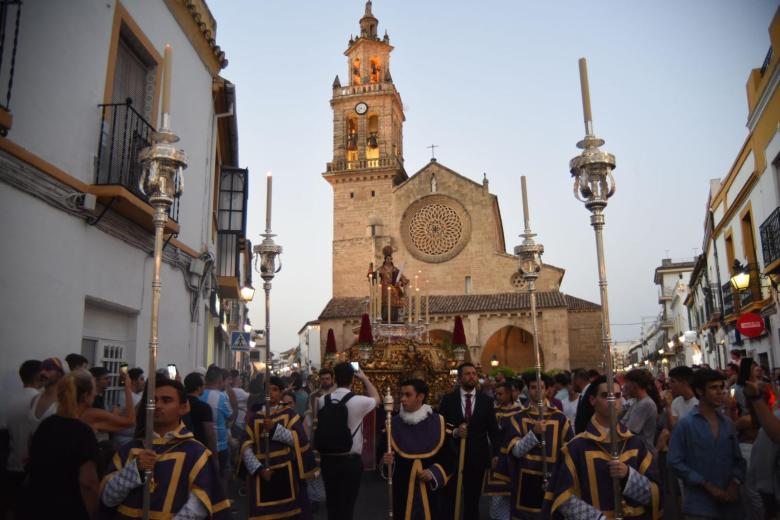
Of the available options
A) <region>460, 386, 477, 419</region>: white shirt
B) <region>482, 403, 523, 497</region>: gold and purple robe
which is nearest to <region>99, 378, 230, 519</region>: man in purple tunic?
<region>460, 386, 477, 419</region>: white shirt

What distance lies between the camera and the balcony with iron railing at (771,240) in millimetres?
12547

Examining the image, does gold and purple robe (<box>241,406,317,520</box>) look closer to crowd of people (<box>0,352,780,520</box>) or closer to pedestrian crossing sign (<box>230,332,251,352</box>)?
crowd of people (<box>0,352,780,520</box>)

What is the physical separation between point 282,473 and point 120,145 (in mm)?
5447

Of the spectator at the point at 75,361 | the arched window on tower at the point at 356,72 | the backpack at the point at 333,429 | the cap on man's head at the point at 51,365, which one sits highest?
the arched window on tower at the point at 356,72

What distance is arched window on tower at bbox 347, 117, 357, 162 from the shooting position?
42625 mm

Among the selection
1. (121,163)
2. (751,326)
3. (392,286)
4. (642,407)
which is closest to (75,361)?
(121,163)

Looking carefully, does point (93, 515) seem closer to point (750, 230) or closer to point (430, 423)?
point (430, 423)

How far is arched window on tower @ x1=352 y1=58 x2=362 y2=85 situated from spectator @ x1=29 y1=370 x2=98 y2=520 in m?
42.2

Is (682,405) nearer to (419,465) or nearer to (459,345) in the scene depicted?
(419,465)

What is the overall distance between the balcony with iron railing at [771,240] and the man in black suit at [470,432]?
8.76m

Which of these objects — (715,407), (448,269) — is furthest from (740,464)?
(448,269)

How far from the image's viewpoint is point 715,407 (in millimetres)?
4559

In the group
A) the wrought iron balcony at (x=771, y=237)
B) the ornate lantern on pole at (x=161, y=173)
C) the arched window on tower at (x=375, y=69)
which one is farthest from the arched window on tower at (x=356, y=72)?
the ornate lantern on pole at (x=161, y=173)

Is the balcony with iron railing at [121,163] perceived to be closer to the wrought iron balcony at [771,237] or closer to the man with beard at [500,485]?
the man with beard at [500,485]
